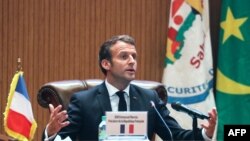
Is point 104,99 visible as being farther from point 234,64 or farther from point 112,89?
point 234,64

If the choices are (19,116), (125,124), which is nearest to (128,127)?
(125,124)

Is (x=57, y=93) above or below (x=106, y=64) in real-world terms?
below

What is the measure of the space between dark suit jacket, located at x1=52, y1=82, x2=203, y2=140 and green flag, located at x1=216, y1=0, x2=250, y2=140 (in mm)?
2104

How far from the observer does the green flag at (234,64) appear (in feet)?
16.0

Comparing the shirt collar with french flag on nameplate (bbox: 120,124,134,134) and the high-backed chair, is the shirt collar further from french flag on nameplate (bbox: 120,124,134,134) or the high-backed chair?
french flag on nameplate (bbox: 120,124,134,134)

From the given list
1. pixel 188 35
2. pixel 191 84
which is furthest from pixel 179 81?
pixel 188 35

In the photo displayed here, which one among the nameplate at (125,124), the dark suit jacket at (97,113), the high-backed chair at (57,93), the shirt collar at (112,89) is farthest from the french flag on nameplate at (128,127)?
the high-backed chair at (57,93)

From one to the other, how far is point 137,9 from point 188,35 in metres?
0.71

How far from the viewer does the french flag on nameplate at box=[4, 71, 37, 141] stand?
3.15 meters

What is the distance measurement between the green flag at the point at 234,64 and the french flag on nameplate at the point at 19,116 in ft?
7.55

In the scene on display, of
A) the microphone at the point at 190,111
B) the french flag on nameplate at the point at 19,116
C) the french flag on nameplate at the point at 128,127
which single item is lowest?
the french flag on nameplate at the point at 19,116

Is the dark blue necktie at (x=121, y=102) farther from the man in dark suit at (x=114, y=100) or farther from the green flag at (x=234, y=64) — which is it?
the green flag at (x=234, y=64)

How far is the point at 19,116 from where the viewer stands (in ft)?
10.4

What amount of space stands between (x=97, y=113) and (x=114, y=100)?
129 mm
